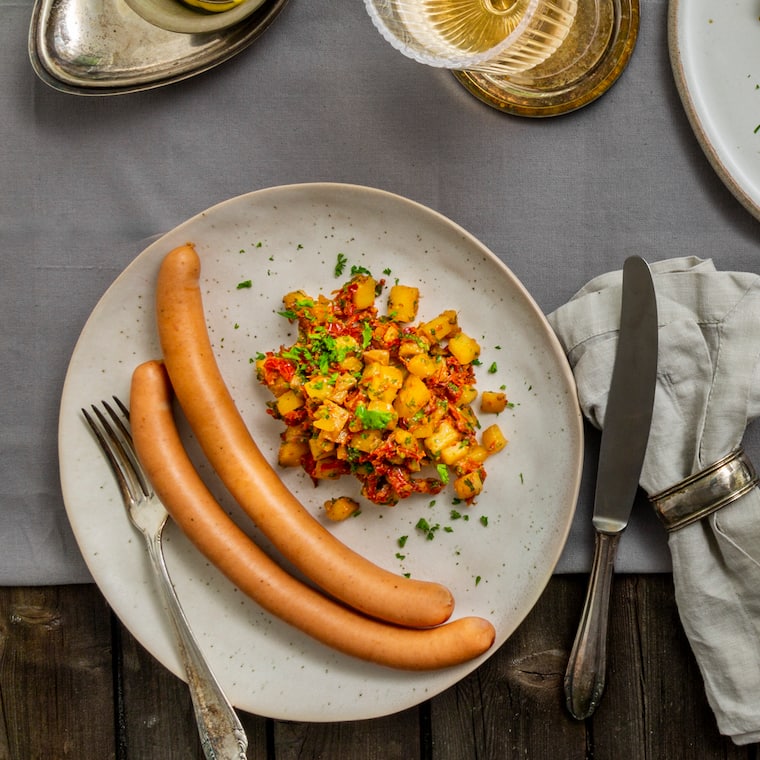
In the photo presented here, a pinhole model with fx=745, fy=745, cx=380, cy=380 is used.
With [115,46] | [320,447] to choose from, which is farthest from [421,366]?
[115,46]

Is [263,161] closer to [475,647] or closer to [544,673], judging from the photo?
[475,647]

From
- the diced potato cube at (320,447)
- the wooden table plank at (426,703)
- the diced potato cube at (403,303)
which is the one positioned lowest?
the wooden table plank at (426,703)

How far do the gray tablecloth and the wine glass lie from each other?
4 centimetres

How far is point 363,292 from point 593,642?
36.3 inches

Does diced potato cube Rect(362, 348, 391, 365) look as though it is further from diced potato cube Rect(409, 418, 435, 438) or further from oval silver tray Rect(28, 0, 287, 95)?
oval silver tray Rect(28, 0, 287, 95)

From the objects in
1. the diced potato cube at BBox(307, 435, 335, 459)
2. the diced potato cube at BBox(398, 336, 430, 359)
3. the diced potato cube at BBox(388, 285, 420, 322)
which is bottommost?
the diced potato cube at BBox(307, 435, 335, 459)

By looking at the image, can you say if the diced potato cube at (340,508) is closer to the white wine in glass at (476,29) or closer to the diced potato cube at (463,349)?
the diced potato cube at (463,349)

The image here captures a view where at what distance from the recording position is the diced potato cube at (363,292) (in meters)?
1.60

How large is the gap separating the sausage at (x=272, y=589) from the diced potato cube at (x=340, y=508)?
0.16 meters

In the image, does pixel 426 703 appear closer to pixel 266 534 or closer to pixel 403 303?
pixel 266 534

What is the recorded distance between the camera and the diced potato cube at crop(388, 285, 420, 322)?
1602mm

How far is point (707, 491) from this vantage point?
1569mm

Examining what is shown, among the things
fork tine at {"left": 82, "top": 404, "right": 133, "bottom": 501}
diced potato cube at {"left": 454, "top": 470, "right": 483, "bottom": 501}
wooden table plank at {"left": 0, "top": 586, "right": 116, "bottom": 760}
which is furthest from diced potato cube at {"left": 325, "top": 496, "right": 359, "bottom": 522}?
wooden table plank at {"left": 0, "top": 586, "right": 116, "bottom": 760}

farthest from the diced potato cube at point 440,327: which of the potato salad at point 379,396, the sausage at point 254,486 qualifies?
the sausage at point 254,486
